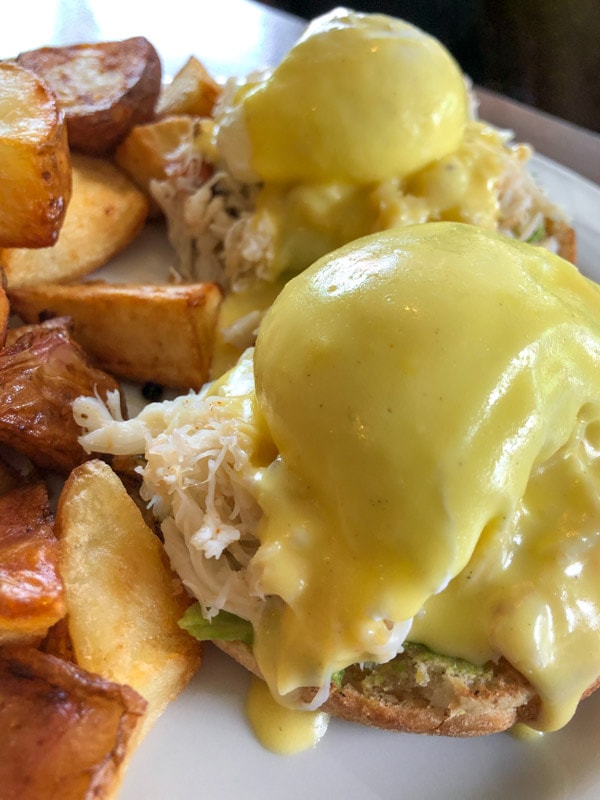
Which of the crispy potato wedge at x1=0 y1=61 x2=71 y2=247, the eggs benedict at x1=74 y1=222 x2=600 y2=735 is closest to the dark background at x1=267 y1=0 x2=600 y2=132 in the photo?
the crispy potato wedge at x1=0 y1=61 x2=71 y2=247

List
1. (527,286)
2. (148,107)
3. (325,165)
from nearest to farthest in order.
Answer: (527,286) → (325,165) → (148,107)

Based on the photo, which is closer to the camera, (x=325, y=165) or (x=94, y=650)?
(x=94, y=650)

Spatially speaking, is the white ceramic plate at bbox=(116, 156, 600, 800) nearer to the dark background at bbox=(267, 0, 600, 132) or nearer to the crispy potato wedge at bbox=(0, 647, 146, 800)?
the crispy potato wedge at bbox=(0, 647, 146, 800)

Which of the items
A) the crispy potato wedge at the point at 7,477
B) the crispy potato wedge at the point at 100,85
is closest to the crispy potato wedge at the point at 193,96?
the crispy potato wedge at the point at 100,85

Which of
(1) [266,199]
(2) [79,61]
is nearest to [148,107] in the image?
(2) [79,61]

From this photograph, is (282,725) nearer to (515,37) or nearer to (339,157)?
(339,157)

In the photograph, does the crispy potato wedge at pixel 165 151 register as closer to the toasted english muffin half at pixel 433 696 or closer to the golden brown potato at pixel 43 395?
the golden brown potato at pixel 43 395

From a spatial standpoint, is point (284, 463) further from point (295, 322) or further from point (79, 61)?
point (79, 61)
